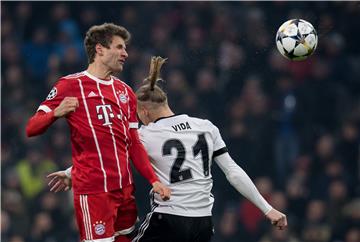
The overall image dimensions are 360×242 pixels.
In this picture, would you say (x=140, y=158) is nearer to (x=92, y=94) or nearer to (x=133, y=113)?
(x=133, y=113)

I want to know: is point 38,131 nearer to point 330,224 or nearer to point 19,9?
point 330,224

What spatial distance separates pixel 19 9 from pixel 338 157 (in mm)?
4907

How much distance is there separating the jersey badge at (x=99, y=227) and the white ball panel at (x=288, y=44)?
234cm

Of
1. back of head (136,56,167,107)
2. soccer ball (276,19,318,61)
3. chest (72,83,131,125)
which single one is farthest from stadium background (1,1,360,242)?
chest (72,83,131,125)

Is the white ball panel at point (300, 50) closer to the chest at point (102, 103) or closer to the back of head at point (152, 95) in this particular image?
the back of head at point (152, 95)

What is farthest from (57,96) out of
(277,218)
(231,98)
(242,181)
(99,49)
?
(231,98)

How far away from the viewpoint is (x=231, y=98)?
12.9m

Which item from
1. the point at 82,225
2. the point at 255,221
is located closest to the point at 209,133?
the point at 82,225

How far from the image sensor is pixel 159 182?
6.23 meters

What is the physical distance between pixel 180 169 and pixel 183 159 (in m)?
0.07

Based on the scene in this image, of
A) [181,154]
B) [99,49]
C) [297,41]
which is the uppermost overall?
[99,49]

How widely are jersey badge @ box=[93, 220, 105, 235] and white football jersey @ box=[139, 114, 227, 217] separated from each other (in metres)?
0.43

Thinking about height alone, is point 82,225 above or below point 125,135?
below

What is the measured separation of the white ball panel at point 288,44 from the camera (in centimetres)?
770
